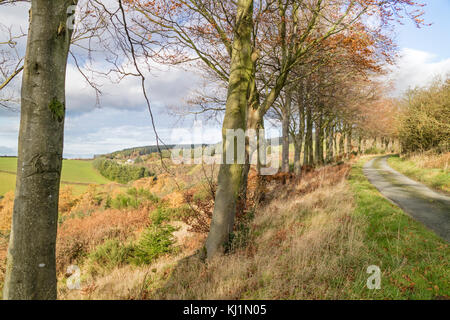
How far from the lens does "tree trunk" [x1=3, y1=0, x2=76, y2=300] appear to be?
6.49 ft

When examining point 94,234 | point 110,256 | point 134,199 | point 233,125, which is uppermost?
point 233,125

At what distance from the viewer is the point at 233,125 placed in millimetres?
4738

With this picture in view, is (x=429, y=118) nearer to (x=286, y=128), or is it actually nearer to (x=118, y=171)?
(x=286, y=128)

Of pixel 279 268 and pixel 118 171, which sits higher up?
pixel 118 171

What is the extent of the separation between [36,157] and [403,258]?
18.1 ft

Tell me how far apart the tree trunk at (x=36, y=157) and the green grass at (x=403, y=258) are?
3564 mm

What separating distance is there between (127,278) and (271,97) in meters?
6.02

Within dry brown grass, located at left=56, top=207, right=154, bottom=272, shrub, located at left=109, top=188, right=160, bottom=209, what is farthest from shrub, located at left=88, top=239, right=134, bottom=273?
shrub, located at left=109, top=188, right=160, bottom=209

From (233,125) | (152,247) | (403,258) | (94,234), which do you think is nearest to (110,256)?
(152,247)

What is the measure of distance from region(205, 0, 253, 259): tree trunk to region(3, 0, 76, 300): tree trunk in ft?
9.49

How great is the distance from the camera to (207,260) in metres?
4.32

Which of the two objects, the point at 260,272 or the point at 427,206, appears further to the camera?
the point at 427,206

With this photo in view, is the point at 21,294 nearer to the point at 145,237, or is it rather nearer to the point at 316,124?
the point at 145,237

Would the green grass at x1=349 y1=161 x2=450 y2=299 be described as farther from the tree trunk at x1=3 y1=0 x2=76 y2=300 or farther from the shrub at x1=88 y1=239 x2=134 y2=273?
the shrub at x1=88 y1=239 x2=134 y2=273
